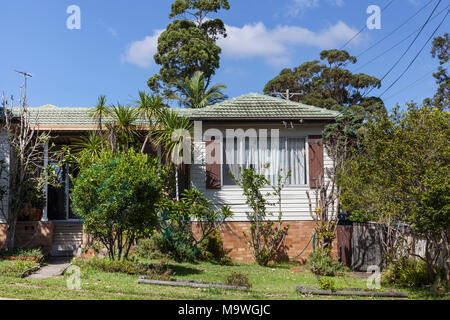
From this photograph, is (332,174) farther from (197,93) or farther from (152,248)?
(197,93)

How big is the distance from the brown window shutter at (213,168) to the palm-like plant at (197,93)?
12750 millimetres

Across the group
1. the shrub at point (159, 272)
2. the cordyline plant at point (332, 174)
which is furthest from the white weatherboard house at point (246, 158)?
the shrub at point (159, 272)

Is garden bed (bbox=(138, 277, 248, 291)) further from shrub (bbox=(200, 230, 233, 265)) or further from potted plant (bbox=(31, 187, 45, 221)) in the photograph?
potted plant (bbox=(31, 187, 45, 221))

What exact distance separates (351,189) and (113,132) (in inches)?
293

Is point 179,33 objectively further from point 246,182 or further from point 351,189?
point 351,189

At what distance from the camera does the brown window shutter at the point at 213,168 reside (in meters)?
14.5

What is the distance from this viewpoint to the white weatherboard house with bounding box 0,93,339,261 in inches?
571

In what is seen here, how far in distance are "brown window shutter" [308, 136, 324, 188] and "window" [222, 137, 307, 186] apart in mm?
279

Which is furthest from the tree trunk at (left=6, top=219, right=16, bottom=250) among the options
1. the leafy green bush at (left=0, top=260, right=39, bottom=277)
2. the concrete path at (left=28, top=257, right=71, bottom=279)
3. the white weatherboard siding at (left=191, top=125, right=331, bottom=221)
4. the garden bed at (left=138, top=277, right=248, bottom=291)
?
the garden bed at (left=138, top=277, right=248, bottom=291)

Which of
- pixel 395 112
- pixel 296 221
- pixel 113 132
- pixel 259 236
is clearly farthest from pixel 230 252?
pixel 395 112

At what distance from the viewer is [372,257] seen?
507 inches

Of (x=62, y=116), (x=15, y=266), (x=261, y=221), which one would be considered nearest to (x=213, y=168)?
(x=261, y=221)

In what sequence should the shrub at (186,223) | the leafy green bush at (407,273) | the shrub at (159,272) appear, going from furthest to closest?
the shrub at (186,223) < the leafy green bush at (407,273) < the shrub at (159,272)

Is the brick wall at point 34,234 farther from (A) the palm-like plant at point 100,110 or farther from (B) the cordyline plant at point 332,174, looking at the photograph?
(B) the cordyline plant at point 332,174
